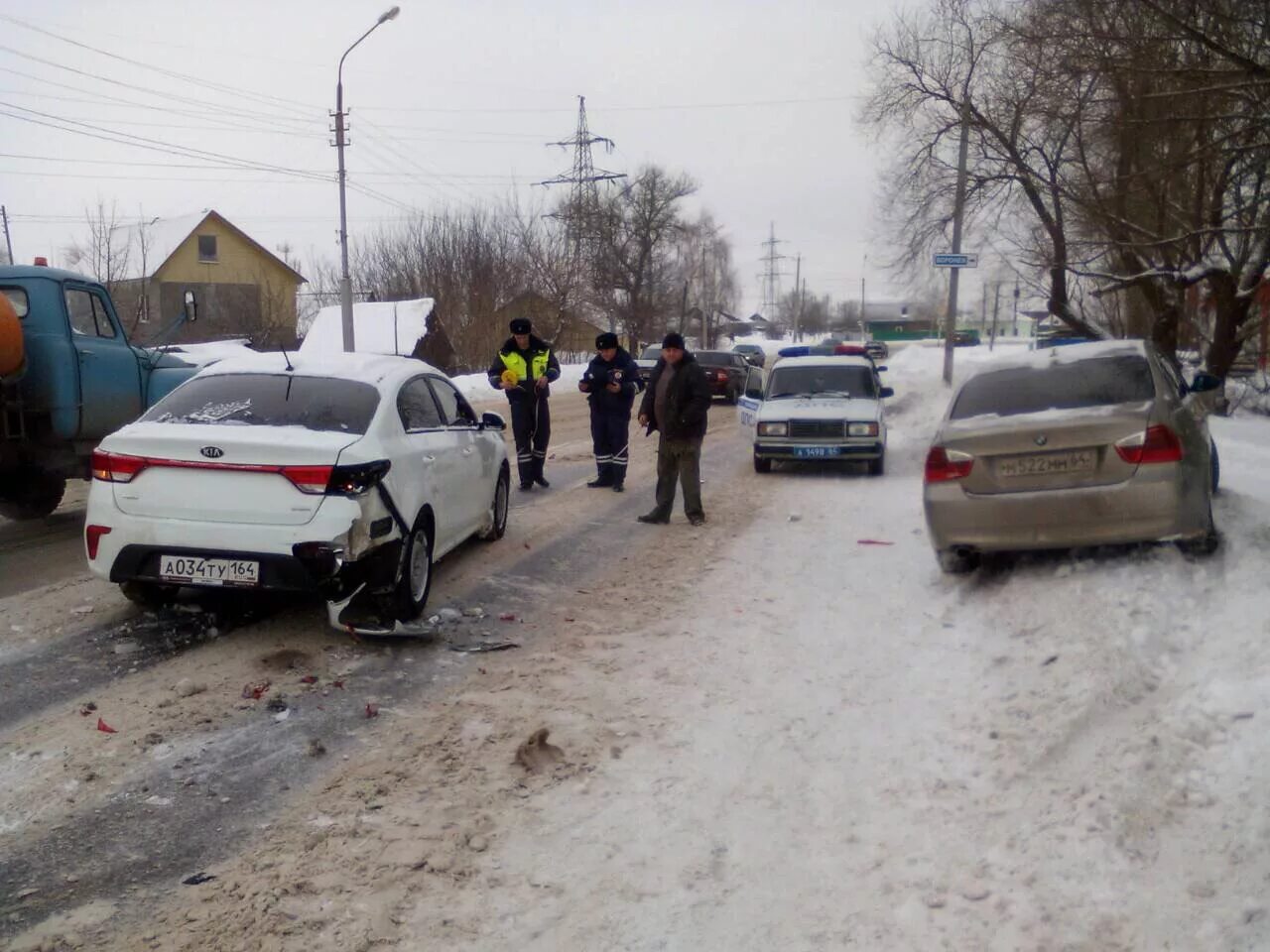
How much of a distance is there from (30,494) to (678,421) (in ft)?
20.2

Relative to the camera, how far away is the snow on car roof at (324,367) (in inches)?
259

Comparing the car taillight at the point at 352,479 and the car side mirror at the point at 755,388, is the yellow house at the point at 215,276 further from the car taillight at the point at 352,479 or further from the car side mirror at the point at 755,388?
the car taillight at the point at 352,479

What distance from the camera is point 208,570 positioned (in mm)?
5566

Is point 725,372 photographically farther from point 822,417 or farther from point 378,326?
point 378,326

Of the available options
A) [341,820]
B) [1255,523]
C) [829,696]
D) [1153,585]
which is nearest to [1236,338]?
[1255,523]

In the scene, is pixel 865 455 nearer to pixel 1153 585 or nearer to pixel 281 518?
pixel 1153 585

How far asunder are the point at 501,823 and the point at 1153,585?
3856mm

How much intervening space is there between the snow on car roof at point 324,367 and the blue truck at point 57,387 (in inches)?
116

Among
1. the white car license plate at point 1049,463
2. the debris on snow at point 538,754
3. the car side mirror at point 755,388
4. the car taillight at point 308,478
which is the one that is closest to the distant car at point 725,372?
the car side mirror at point 755,388

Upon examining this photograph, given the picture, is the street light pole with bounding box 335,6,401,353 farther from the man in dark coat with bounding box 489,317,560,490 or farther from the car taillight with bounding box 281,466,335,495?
the car taillight with bounding box 281,466,335,495

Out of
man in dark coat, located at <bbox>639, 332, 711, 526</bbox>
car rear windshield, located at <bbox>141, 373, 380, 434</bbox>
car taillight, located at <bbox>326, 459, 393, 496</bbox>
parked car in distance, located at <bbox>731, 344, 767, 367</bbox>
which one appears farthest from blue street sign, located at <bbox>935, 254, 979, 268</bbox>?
parked car in distance, located at <bbox>731, 344, 767, 367</bbox>

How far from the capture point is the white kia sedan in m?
5.53

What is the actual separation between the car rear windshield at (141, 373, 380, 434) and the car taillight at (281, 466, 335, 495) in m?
0.51

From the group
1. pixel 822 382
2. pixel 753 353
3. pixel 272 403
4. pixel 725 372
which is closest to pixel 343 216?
pixel 725 372
